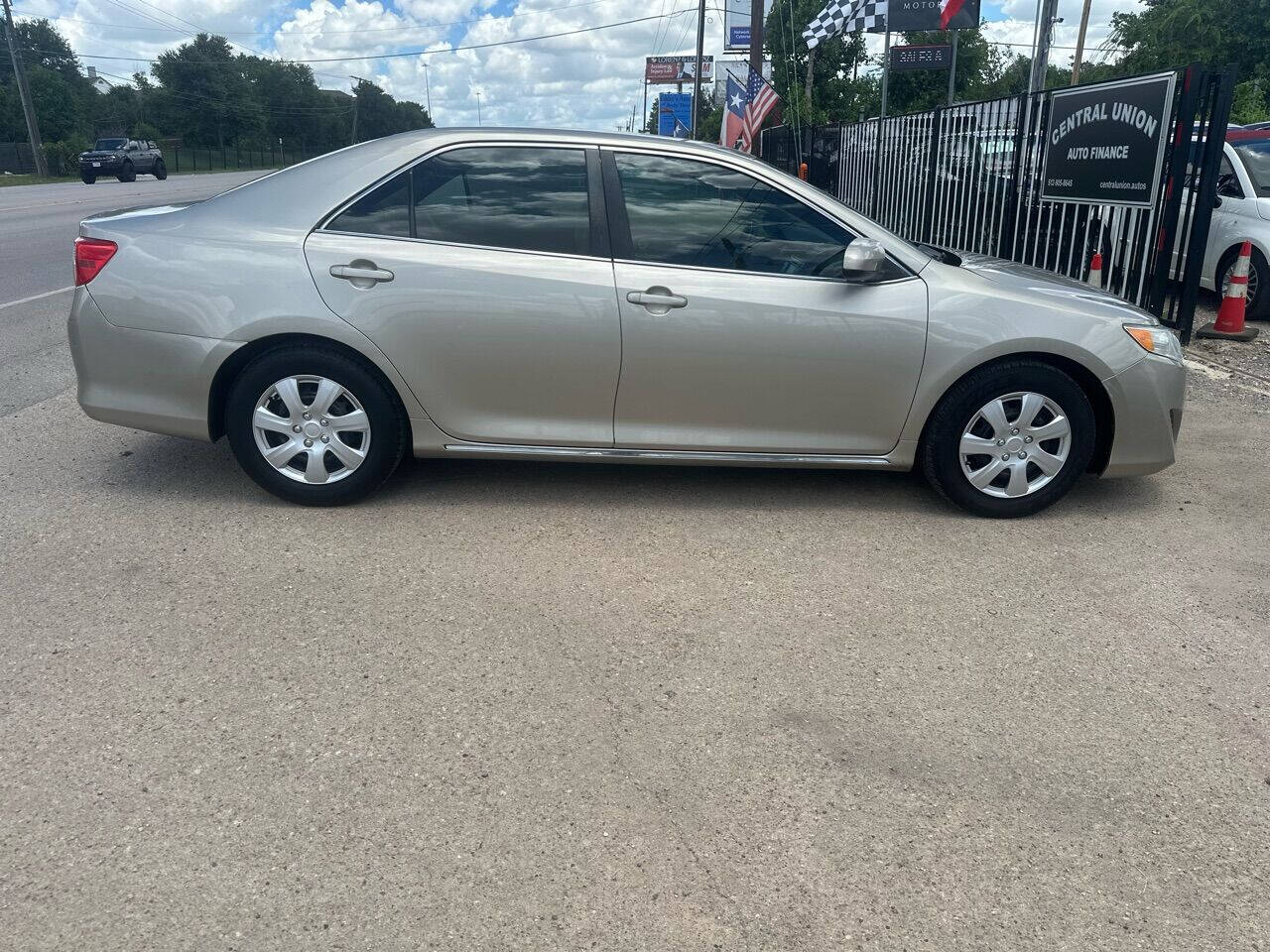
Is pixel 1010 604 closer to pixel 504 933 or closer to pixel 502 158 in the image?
pixel 504 933

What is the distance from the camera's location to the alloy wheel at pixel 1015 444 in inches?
181

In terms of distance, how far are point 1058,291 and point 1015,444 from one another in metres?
0.72

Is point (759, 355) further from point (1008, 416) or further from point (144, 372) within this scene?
point (144, 372)

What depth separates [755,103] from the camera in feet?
56.7

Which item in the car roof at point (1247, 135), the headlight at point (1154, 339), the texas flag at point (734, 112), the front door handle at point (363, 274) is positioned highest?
the texas flag at point (734, 112)

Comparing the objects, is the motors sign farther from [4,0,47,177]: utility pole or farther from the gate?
[4,0,47,177]: utility pole

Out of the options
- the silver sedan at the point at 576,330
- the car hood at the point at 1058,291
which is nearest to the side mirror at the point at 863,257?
the silver sedan at the point at 576,330

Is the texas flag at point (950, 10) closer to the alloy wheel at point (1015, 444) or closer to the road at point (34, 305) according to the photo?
the road at point (34, 305)

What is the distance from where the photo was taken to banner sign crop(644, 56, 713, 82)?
85312mm

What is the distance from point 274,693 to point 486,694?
24.7 inches

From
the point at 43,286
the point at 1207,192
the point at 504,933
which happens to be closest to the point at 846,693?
the point at 504,933

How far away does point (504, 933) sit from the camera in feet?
7.54

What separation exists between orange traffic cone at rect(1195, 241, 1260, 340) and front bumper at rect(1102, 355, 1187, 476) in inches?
186

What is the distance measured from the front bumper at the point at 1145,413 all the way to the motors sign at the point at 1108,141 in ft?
14.4
